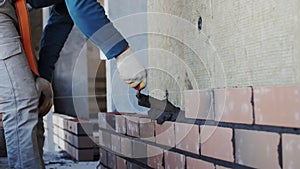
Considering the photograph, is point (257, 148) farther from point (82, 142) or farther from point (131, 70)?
point (82, 142)

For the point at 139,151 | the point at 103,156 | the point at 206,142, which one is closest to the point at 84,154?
the point at 103,156

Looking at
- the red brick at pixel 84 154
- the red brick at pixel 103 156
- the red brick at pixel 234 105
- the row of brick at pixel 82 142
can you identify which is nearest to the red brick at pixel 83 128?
the row of brick at pixel 82 142

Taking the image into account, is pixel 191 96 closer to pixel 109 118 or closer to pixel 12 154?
pixel 12 154

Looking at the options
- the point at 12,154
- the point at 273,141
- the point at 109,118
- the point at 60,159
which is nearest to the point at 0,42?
the point at 12,154

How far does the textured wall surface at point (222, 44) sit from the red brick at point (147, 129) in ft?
0.70

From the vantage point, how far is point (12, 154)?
1.42 meters

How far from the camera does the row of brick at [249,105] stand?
0.78 metres

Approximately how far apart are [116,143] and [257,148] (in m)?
0.98

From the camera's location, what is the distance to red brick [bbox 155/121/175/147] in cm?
124

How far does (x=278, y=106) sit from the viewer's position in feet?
2.64

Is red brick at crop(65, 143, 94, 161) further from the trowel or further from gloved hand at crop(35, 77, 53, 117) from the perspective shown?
the trowel

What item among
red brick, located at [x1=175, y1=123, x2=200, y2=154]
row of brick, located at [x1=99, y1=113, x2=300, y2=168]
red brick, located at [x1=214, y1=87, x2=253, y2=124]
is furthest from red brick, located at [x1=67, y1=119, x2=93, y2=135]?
red brick, located at [x1=214, y1=87, x2=253, y2=124]

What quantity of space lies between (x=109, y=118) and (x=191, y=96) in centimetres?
85

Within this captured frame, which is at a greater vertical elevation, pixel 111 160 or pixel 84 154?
pixel 111 160
